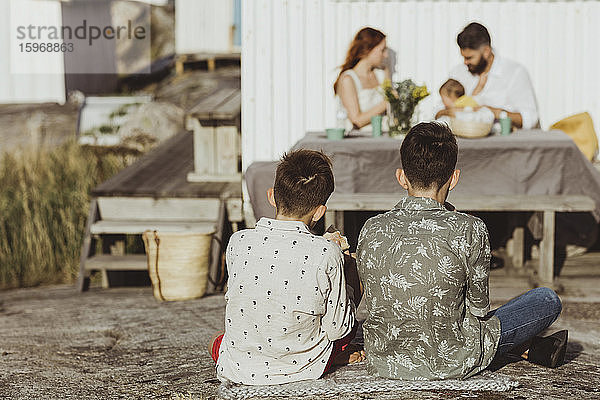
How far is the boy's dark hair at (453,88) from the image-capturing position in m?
6.46

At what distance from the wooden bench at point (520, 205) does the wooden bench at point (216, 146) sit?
220cm

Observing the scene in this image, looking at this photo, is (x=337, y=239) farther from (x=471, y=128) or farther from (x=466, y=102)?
(x=466, y=102)

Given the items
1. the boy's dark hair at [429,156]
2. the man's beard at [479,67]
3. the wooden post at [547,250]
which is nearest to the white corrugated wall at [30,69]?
the man's beard at [479,67]

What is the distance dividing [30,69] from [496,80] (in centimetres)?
962

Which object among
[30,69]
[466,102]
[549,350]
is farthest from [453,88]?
[30,69]

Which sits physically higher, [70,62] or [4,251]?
[70,62]

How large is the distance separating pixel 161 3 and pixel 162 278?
41.2ft

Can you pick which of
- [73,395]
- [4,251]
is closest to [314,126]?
[4,251]

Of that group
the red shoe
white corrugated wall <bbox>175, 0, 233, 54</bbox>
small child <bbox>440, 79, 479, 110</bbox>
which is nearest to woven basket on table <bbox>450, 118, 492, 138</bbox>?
small child <bbox>440, 79, 479, 110</bbox>

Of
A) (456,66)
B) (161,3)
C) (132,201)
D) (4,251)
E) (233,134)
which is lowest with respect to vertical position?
(4,251)

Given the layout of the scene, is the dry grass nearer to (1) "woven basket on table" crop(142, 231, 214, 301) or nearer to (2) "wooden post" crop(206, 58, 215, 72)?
(1) "woven basket on table" crop(142, 231, 214, 301)

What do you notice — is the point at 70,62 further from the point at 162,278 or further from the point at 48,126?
the point at 162,278

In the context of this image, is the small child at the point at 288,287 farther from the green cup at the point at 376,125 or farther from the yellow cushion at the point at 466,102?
the yellow cushion at the point at 466,102

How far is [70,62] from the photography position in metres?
15.0
